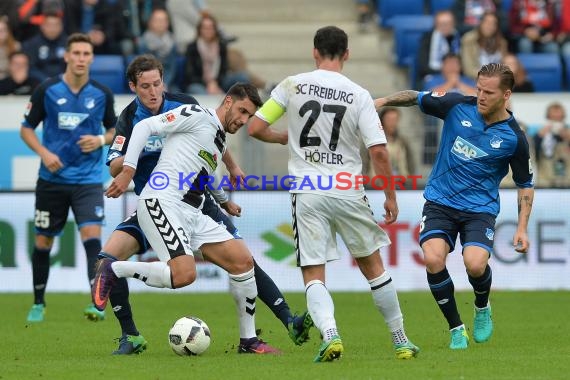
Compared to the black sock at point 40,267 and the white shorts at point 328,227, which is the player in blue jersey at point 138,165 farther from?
the black sock at point 40,267

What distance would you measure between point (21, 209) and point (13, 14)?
5519mm

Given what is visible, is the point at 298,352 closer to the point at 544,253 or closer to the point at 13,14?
the point at 544,253

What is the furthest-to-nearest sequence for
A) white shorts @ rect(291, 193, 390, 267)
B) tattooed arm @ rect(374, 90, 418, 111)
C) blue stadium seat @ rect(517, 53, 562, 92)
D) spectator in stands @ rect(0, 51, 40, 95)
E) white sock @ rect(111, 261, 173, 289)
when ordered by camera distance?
blue stadium seat @ rect(517, 53, 562, 92) < spectator in stands @ rect(0, 51, 40, 95) < tattooed arm @ rect(374, 90, 418, 111) < white sock @ rect(111, 261, 173, 289) < white shorts @ rect(291, 193, 390, 267)

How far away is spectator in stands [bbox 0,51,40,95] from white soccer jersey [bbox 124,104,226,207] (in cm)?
950

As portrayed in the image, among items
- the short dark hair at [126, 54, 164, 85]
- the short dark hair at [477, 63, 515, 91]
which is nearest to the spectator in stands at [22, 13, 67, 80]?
the short dark hair at [126, 54, 164, 85]

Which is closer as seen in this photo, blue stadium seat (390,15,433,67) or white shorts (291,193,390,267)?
white shorts (291,193,390,267)

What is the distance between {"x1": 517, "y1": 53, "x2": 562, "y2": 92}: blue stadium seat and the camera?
821 inches

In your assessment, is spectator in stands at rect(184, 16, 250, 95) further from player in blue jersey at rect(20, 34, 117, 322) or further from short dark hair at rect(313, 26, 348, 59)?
short dark hair at rect(313, 26, 348, 59)

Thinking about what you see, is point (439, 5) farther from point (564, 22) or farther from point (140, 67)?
point (140, 67)

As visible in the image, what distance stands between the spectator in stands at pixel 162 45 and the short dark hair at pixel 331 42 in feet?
35.8

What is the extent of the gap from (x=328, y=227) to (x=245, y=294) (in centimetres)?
108

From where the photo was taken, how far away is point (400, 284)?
16.6 m

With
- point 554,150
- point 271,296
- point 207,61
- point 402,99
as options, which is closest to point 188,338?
point 271,296

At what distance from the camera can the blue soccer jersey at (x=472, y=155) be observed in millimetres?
10148
